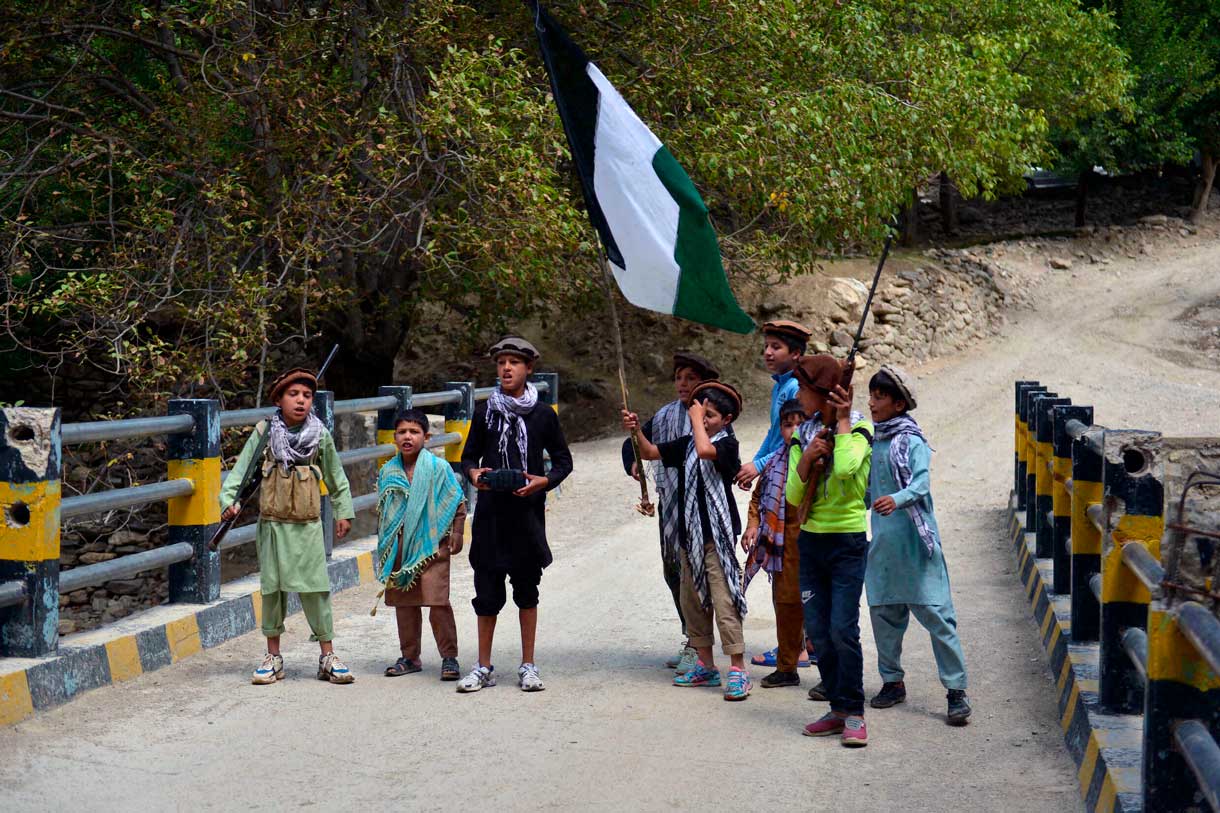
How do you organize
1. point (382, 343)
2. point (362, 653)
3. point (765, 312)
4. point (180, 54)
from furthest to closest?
point (765, 312), point (382, 343), point (180, 54), point (362, 653)

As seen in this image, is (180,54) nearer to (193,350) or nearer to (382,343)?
(193,350)

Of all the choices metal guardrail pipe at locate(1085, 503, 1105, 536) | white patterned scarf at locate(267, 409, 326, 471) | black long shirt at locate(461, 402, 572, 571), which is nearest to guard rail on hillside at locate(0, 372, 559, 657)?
white patterned scarf at locate(267, 409, 326, 471)

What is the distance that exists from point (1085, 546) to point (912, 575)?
0.89 metres

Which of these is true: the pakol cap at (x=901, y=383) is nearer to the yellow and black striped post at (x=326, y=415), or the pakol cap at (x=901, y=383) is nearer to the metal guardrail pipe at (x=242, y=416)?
the metal guardrail pipe at (x=242, y=416)

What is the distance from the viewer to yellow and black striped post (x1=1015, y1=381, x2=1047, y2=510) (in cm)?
1059

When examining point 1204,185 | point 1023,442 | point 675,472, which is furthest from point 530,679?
point 1204,185

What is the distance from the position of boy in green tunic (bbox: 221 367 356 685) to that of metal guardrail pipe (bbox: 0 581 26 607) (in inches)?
40.3

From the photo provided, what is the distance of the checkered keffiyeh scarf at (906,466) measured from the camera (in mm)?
5844

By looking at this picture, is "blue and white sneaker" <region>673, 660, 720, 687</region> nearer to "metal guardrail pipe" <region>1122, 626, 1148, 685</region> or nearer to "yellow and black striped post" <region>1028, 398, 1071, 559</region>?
"metal guardrail pipe" <region>1122, 626, 1148, 685</region>

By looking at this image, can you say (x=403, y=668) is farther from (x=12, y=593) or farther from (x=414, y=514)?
(x=12, y=593)

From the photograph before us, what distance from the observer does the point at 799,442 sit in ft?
19.6

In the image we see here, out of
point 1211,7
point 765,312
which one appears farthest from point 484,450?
point 1211,7

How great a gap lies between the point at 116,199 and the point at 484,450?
11506 millimetres

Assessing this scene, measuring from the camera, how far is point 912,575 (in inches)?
231
